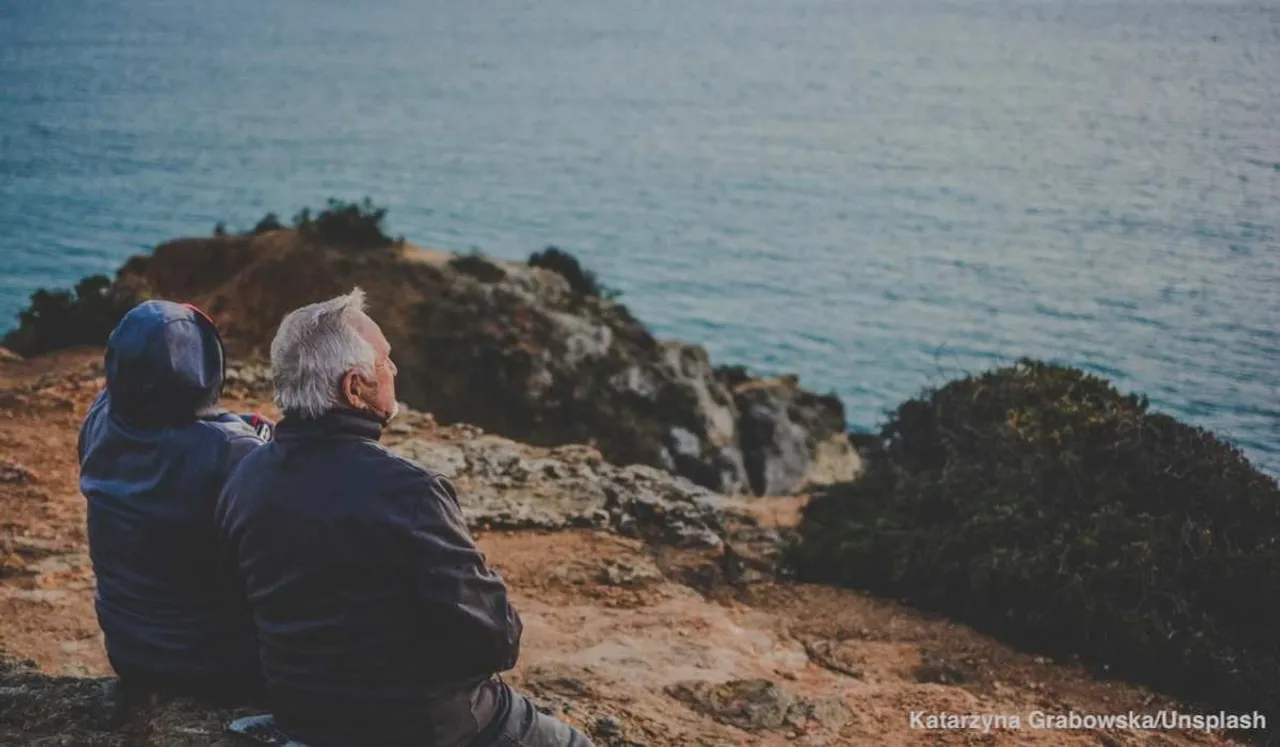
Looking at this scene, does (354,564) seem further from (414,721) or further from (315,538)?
(414,721)

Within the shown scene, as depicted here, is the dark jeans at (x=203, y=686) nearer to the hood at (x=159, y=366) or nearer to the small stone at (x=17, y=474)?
the hood at (x=159, y=366)

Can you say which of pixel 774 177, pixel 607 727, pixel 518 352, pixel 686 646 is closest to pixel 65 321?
pixel 518 352

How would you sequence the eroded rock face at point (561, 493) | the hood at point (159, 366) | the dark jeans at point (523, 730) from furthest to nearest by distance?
the eroded rock face at point (561, 493)
the hood at point (159, 366)
the dark jeans at point (523, 730)

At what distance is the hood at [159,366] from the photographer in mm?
4387

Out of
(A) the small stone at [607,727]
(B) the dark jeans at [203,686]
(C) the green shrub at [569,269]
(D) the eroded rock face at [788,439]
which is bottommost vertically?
(D) the eroded rock face at [788,439]

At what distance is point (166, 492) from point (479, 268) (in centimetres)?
1819

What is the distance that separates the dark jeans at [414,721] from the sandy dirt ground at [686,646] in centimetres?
206

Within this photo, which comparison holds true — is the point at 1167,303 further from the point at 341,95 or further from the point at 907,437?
the point at 341,95

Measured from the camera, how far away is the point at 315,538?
379 cm

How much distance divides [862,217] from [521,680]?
57378 mm

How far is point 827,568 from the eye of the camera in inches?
422

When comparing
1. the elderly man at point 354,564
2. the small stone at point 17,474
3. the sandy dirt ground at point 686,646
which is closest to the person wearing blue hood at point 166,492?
the elderly man at point 354,564

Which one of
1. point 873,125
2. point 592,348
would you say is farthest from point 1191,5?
point 592,348

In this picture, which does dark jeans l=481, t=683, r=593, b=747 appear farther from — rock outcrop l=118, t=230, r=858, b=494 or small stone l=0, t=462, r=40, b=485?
rock outcrop l=118, t=230, r=858, b=494
